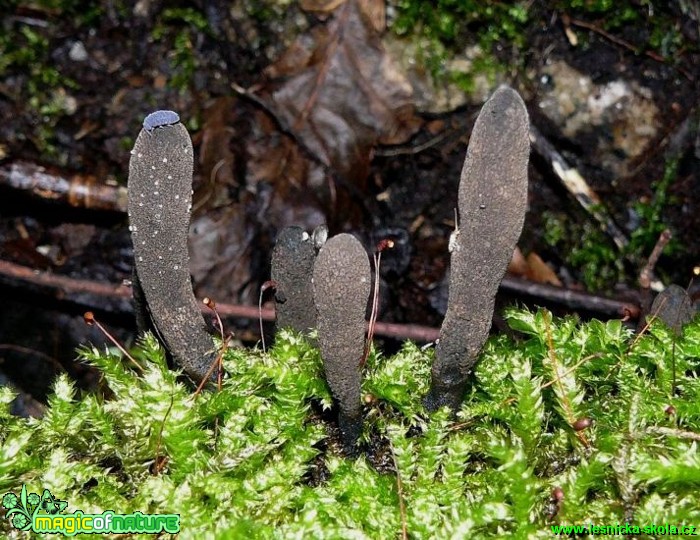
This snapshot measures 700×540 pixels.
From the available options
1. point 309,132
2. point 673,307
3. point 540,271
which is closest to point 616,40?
point 540,271

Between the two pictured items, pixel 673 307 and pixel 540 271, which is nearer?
pixel 673 307

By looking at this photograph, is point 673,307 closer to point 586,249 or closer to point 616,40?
point 586,249

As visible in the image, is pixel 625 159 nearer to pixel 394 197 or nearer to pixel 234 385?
pixel 394 197

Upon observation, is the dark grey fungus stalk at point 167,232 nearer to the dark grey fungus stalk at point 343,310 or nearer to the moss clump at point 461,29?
the dark grey fungus stalk at point 343,310

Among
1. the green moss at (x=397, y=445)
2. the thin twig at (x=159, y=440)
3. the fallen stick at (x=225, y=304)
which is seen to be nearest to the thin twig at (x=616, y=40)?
the fallen stick at (x=225, y=304)

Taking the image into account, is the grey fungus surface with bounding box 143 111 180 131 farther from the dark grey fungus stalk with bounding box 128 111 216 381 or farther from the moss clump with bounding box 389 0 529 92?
the moss clump with bounding box 389 0 529 92

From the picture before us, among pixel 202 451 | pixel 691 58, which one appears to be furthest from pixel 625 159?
pixel 202 451

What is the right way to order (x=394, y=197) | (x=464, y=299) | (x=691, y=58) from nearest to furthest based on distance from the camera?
(x=464, y=299) < (x=691, y=58) < (x=394, y=197)
